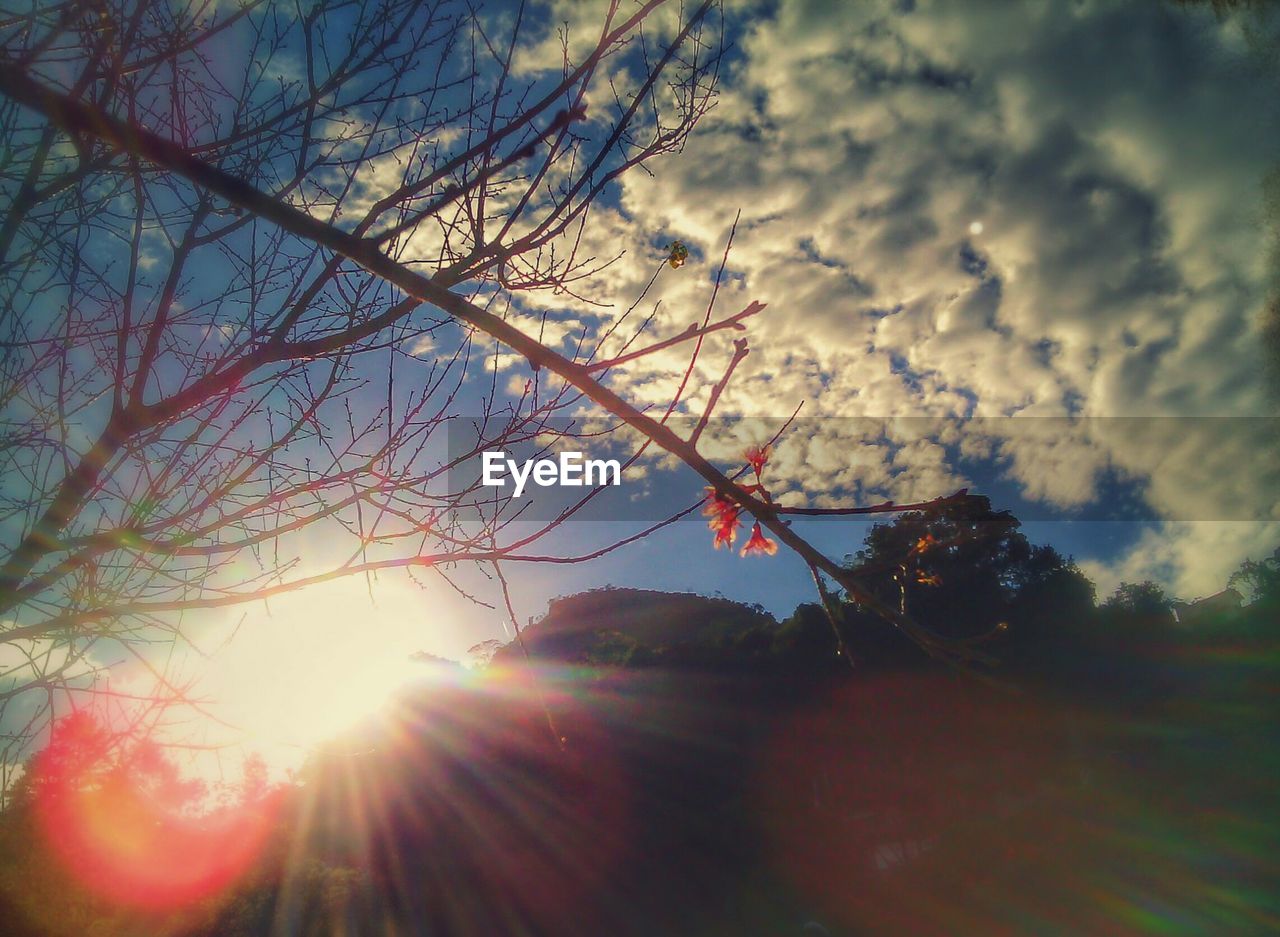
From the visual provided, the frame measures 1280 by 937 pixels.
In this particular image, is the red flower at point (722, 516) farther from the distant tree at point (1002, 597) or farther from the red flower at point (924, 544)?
the distant tree at point (1002, 597)

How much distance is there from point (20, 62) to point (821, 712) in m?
22.1

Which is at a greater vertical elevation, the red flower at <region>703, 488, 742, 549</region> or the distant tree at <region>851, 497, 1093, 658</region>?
the red flower at <region>703, 488, 742, 549</region>

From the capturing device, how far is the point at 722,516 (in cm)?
145

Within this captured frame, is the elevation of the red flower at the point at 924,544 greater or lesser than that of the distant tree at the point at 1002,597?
greater

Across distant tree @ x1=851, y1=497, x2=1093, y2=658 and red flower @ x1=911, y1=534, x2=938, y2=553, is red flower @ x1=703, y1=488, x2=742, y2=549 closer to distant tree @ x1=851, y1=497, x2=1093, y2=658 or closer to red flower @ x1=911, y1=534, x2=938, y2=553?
red flower @ x1=911, y1=534, x2=938, y2=553

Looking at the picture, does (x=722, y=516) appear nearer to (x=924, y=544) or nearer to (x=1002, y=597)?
(x=924, y=544)

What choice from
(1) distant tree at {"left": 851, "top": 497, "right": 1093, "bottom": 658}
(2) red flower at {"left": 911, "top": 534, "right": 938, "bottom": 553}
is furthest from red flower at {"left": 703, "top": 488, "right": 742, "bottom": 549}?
(1) distant tree at {"left": 851, "top": 497, "right": 1093, "bottom": 658}

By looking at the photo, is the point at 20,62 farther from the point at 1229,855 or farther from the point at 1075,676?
the point at 1075,676

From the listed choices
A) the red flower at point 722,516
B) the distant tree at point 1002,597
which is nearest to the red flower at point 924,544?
the red flower at point 722,516

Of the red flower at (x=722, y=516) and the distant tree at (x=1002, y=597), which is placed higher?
the red flower at (x=722, y=516)

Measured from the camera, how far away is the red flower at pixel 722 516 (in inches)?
54.5

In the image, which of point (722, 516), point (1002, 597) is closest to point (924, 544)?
point (722, 516)

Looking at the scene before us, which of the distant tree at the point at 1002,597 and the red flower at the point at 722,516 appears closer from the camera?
the red flower at the point at 722,516

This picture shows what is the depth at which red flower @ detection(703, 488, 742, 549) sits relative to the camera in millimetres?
1385
